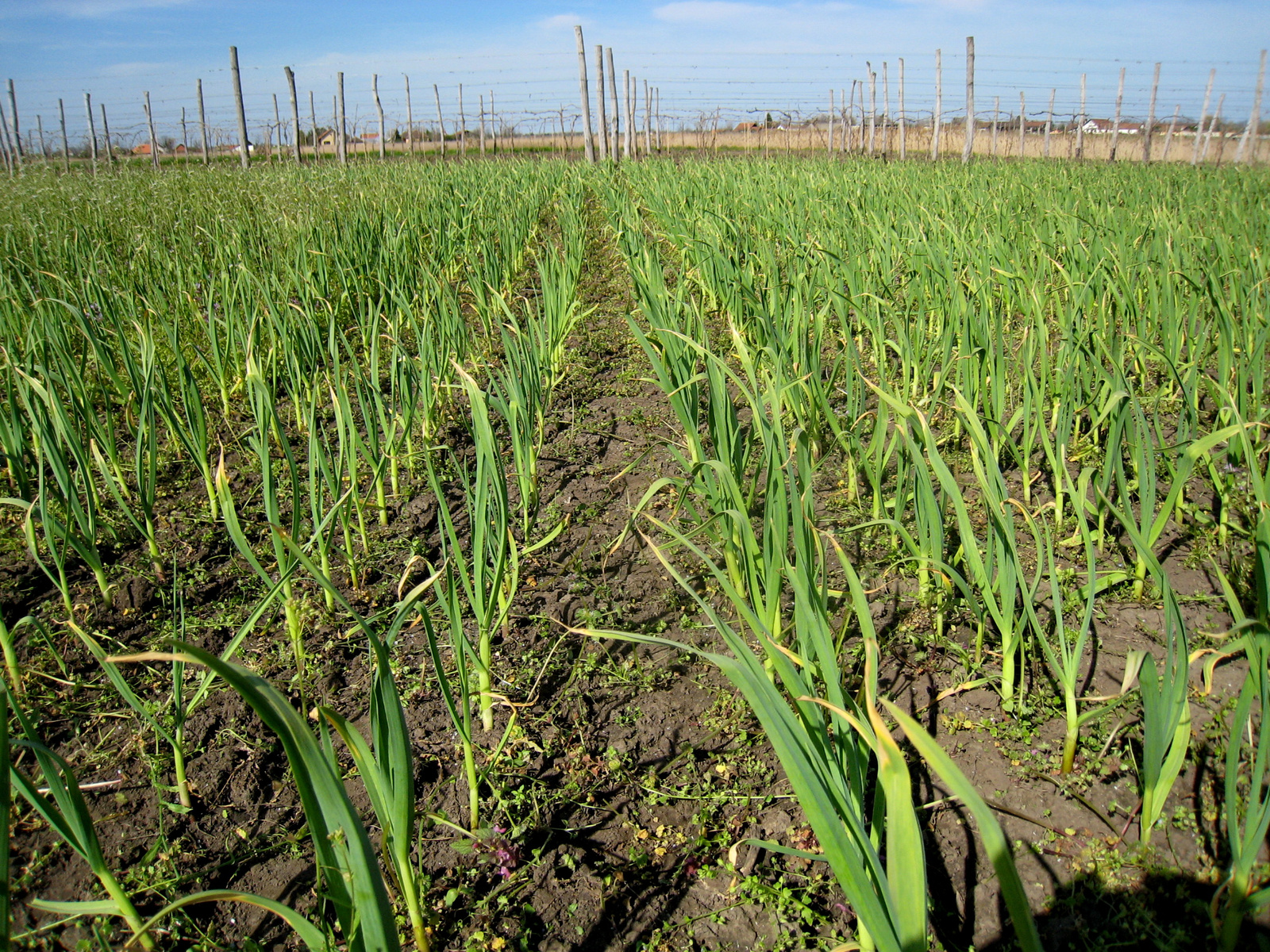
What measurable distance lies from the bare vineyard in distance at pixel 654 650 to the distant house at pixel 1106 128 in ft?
79.0

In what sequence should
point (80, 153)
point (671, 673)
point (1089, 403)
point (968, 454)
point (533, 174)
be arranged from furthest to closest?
1. point (80, 153)
2. point (533, 174)
3. point (968, 454)
4. point (1089, 403)
5. point (671, 673)

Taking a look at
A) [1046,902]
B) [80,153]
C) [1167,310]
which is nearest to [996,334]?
[1167,310]

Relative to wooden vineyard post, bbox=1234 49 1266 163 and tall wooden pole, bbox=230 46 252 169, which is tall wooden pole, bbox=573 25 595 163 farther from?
wooden vineyard post, bbox=1234 49 1266 163

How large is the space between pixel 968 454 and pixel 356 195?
19.3ft

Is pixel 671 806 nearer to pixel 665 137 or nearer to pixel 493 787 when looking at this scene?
pixel 493 787

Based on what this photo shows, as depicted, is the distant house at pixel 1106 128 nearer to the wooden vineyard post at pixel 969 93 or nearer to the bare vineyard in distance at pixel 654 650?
the wooden vineyard post at pixel 969 93

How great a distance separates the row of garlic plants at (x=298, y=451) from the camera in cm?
79

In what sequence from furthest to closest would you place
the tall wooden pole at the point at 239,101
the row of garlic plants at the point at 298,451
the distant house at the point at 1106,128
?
the distant house at the point at 1106,128 → the tall wooden pole at the point at 239,101 → the row of garlic plants at the point at 298,451

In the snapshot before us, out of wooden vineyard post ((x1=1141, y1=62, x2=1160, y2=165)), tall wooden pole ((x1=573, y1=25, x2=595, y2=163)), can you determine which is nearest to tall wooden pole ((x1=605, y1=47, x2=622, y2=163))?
tall wooden pole ((x1=573, y1=25, x2=595, y2=163))

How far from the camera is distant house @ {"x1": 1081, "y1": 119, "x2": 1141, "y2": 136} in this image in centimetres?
2272

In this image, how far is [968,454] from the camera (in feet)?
7.21

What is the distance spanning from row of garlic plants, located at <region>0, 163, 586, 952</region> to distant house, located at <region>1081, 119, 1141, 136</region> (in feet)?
78.4

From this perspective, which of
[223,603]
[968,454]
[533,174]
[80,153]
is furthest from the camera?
[80,153]

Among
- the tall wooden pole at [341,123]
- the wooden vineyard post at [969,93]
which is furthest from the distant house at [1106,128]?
the tall wooden pole at [341,123]
